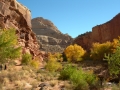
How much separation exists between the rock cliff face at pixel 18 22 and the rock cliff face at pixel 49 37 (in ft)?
178

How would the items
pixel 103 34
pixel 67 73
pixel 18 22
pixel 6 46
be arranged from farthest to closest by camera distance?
pixel 103 34 → pixel 18 22 → pixel 67 73 → pixel 6 46

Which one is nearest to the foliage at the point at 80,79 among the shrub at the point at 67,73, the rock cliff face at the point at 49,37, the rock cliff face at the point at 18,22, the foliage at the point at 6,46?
the shrub at the point at 67,73

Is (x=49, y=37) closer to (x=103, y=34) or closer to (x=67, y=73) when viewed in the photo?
(x=103, y=34)

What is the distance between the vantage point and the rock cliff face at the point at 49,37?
9781 centimetres

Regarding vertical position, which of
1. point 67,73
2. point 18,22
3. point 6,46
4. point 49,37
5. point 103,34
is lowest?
point 67,73

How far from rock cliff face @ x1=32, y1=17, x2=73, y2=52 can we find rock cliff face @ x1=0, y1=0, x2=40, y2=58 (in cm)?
5421

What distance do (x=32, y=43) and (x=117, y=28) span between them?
34.6 metres

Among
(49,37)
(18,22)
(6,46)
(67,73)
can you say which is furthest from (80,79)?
(49,37)

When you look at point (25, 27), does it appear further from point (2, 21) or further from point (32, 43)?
point (2, 21)

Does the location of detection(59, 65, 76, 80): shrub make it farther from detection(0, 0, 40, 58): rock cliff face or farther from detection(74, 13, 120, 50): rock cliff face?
detection(74, 13, 120, 50): rock cliff face

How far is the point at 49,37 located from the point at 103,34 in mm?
60122

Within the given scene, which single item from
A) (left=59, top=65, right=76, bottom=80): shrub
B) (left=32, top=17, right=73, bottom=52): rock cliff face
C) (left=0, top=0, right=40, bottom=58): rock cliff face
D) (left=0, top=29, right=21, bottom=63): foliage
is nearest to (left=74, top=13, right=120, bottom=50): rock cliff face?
(left=32, top=17, right=73, bottom=52): rock cliff face

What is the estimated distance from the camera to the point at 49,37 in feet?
396

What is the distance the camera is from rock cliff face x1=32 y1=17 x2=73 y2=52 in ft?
321
